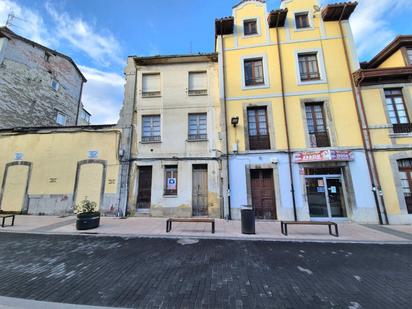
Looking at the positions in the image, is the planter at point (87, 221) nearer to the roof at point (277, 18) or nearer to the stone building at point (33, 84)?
the stone building at point (33, 84)

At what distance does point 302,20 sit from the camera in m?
10.8

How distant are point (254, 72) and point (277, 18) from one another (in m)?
3.16

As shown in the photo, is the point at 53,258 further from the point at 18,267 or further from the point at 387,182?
the point at 387,182

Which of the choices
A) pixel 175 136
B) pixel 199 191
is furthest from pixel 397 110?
pixel 175 136

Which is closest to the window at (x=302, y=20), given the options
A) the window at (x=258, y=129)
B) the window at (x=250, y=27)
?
the window at (x=250, y=27)

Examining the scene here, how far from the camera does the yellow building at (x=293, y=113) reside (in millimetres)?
8945

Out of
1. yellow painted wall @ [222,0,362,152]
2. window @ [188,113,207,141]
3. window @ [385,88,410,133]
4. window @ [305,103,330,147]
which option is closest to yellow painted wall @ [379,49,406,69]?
window @ [385,88,410,133]

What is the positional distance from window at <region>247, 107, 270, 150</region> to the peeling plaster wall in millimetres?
16204

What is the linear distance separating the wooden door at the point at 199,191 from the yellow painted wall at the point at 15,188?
33.2 ft

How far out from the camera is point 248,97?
33.7 feet

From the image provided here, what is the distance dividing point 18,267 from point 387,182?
13.6 meters

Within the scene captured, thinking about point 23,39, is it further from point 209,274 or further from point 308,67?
point 209,274

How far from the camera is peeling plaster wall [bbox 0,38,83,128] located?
41.2 ft

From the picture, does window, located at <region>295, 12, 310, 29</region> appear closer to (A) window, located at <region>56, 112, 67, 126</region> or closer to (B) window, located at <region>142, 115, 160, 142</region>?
(B) window, located at <region>142, 115, 160, 142</region>
